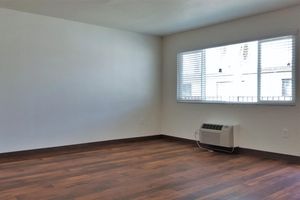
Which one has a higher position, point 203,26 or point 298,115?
point 203,26

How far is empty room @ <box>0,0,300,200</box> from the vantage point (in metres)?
3.33

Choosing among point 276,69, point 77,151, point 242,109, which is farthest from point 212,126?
point 77,151

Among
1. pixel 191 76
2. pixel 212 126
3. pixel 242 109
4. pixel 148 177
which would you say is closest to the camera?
pixel 148 177

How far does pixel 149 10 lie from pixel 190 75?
Answer: 1.94 meters

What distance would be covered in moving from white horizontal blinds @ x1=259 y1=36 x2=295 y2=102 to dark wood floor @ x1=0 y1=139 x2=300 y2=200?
105 centimetres

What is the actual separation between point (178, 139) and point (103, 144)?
164cm

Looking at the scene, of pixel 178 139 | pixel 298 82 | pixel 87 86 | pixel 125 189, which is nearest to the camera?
pixel 125 189

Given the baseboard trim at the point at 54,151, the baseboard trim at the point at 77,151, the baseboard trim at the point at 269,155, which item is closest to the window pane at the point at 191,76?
the baseboard trim at the point at 77,151

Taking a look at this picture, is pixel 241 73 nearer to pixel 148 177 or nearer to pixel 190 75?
pixel 190 75

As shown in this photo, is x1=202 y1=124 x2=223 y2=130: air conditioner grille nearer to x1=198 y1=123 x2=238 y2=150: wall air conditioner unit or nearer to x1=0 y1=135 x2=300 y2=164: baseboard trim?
x1=198 y1=123 x2=238 y2=150: wall air conditioner unit

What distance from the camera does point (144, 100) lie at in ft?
20.1

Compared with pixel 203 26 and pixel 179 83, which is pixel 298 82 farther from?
pixel 179 83

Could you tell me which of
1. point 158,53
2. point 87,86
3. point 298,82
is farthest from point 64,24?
point 298,82

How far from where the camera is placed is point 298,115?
13.5 ft
